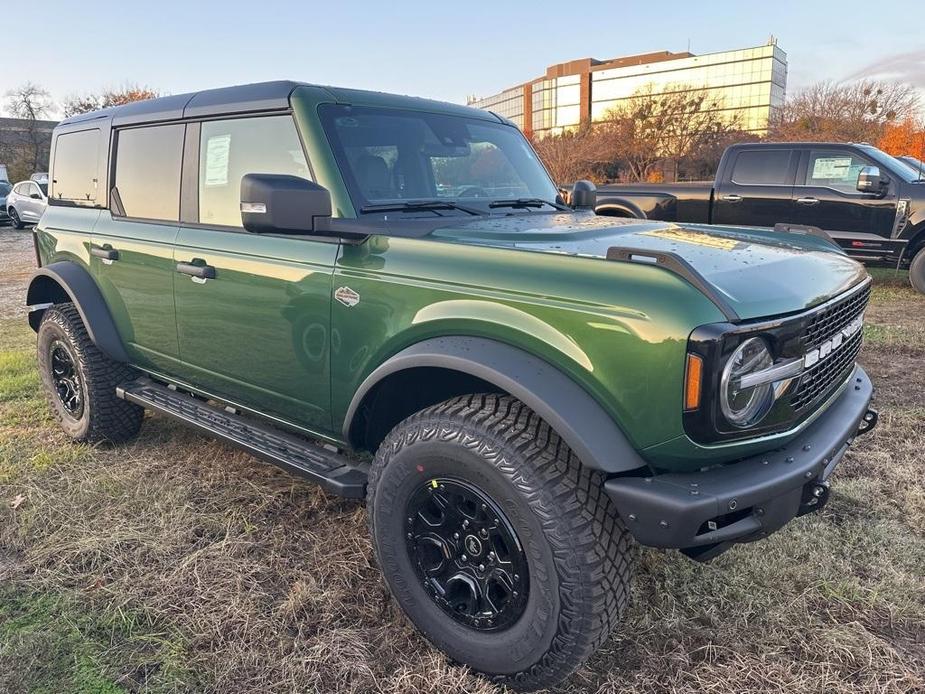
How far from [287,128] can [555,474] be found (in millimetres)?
1883

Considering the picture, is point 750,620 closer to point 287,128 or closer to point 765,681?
point 765,681

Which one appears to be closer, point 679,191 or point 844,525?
point 844,525

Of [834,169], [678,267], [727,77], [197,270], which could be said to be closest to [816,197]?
[834,169]

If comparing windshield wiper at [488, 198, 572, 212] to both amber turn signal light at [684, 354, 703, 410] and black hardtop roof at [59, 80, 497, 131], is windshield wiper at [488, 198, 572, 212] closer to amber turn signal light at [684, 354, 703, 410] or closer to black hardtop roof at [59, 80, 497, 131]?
black hardtop roof at [59, 80, 497, 131]

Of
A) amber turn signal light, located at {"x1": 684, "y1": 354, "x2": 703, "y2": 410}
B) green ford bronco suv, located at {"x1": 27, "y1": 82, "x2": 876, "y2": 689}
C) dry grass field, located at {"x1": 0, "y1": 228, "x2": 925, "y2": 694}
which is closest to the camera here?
amber turn signal light, located at {"x1": 684, "y1": 354, "x2": 703, "y2": 410}

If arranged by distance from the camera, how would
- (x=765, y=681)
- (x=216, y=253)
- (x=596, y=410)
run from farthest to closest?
(x=216, y=253)
(x=765, y=681)
(x=596, y=410)

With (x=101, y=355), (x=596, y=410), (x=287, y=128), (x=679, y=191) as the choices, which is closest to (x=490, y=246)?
(x=596, y=410)

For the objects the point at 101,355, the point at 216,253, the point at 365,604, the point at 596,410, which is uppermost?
the point at 216,253

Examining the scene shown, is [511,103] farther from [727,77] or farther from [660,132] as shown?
[660,132]

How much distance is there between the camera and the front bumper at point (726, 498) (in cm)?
186

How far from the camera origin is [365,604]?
8.93ft

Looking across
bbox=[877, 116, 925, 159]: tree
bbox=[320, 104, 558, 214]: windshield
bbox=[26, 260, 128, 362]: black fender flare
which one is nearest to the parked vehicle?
bbox=[26, 260, 128, 362]: black fender flare

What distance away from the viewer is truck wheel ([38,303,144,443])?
13.2 ft

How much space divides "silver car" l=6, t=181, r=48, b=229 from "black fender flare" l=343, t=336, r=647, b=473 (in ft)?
64.9
